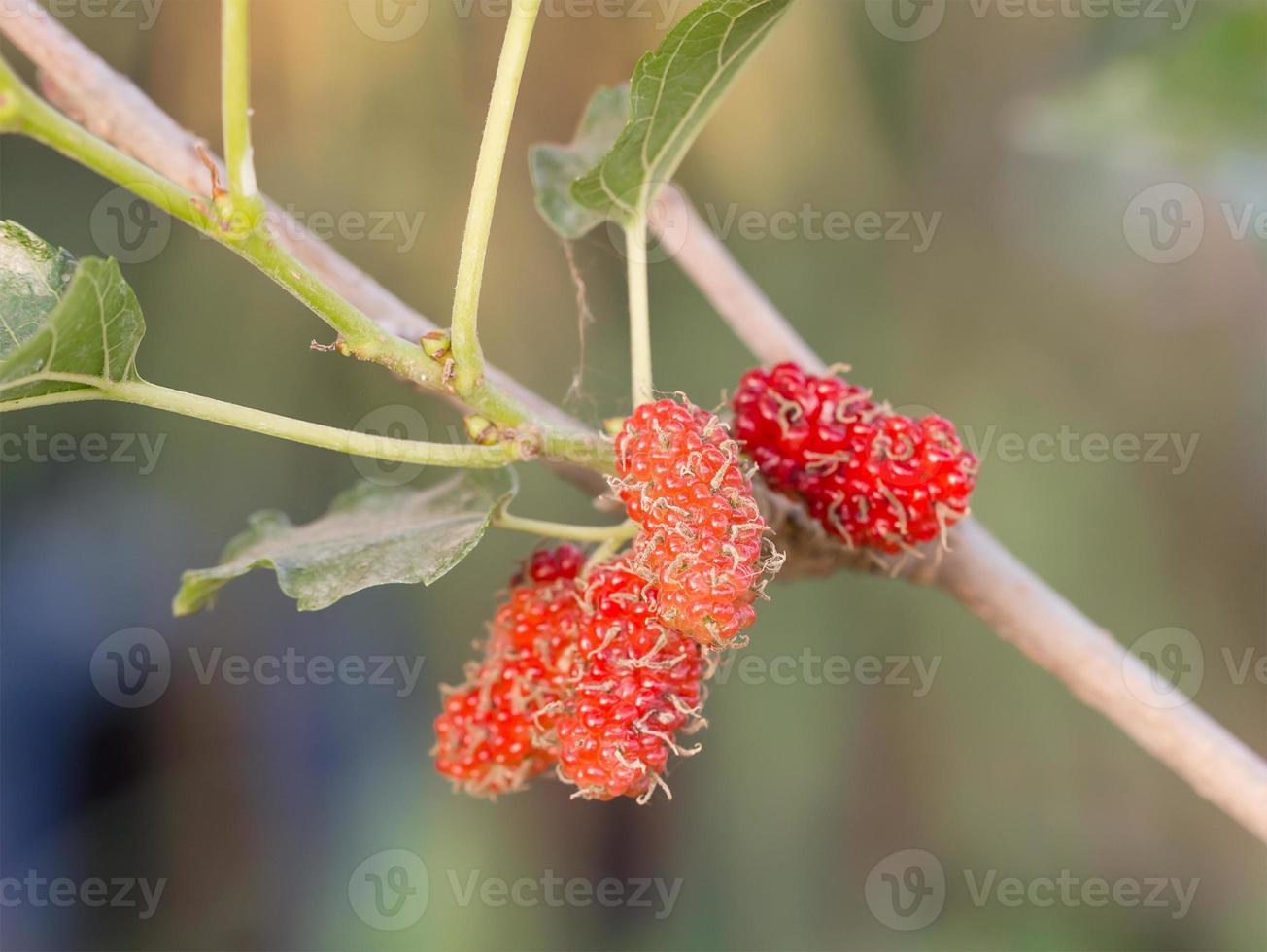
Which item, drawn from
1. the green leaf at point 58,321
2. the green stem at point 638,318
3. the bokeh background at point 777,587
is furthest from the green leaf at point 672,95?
the bokeh background at point 777,587

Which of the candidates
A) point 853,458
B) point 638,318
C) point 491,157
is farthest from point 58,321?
point 853,458

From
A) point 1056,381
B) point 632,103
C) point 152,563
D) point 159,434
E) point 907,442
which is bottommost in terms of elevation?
point 907,442

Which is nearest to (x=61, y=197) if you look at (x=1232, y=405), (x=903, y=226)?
(x=903, y=226)

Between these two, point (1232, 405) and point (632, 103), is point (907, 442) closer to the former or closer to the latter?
point (632, 103)

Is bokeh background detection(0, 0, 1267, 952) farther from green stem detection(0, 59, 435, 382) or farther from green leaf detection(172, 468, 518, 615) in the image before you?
green stem detection(0, 59, 435, 382)

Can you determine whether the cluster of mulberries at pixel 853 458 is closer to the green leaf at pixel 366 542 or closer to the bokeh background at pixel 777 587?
the green leaf at pixel 366 542

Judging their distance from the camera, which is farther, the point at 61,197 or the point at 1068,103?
the point at 61,197
